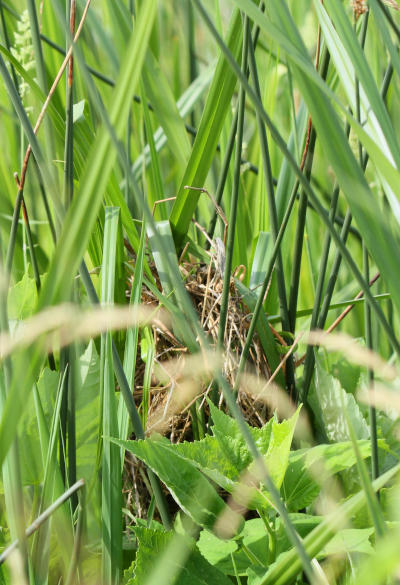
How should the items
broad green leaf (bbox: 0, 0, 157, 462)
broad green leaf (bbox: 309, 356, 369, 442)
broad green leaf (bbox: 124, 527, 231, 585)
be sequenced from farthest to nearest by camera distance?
1. broad green leaf (bbox: 309, 356, 369, 442)
2. broad green leaf (bbox: 124, 527, 231, 585)
3. broad green leaf (bbox: 0, 0, 157, 462)

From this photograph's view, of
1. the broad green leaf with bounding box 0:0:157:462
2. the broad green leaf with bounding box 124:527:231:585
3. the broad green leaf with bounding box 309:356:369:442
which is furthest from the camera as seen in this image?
the broad green leaf with bounding box 309:356:369:442

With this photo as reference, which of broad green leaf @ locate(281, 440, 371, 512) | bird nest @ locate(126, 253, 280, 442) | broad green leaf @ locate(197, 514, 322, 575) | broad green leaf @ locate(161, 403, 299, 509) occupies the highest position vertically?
bird nest @ locate(126, 253, 280, 442)

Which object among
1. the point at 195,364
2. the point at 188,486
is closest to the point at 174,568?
the point at 188,486

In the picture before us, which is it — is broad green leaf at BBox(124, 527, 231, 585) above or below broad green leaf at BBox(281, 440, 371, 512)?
below

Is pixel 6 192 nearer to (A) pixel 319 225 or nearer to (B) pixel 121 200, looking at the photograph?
(B) pixel 121 200

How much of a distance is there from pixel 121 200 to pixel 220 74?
0.21 m

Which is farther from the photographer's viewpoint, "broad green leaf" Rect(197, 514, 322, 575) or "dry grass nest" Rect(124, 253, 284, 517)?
"dry grass nest" Rect(124, 253, 284, 517)

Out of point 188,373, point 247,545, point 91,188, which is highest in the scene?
point 91,188

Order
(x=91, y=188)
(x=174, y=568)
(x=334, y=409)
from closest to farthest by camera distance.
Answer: (x=91, y=188) → (x=174, y=568) → (x=334, y=409)

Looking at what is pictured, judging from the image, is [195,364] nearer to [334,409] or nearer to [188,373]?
[188,373]

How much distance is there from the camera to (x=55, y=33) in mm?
1269

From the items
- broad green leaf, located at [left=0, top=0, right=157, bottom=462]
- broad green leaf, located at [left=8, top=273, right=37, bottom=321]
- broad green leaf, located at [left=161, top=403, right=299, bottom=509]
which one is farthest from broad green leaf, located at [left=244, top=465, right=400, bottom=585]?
broad green leaf, located at [left=8, top=273, right=37, bottom=321]

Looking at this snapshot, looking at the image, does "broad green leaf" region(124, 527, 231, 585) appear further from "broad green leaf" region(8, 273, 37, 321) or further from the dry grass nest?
"broad green leaf" region(8, 273, 37, 321)

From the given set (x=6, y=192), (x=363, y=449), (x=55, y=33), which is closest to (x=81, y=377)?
(x=363, y=449)
